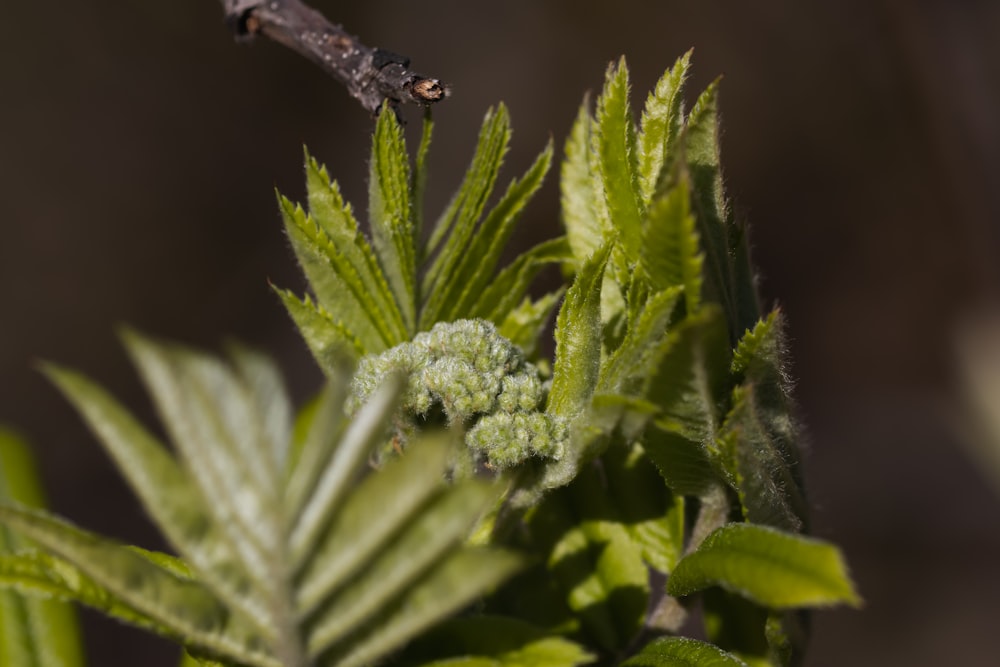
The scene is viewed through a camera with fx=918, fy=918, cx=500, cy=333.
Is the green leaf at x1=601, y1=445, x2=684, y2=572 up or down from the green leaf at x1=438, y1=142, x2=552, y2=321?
down

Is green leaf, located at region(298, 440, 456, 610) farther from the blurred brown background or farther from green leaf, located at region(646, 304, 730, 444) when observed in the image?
the blurred brown background

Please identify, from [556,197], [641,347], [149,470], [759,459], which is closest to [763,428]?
[759,459]

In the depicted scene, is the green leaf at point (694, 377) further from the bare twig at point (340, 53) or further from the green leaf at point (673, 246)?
the bare twig at point (340, 53)

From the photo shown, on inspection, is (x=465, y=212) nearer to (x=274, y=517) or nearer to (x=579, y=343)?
(x=579, y=343)

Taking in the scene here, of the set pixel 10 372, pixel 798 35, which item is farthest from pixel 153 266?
pixel 798 35

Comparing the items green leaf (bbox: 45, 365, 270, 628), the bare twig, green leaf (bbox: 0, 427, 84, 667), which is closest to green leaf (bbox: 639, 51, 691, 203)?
the bare twig

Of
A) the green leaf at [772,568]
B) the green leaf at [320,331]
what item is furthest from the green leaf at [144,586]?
the green leaf at [772,568]

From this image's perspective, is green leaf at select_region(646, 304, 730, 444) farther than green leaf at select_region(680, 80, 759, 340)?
No
